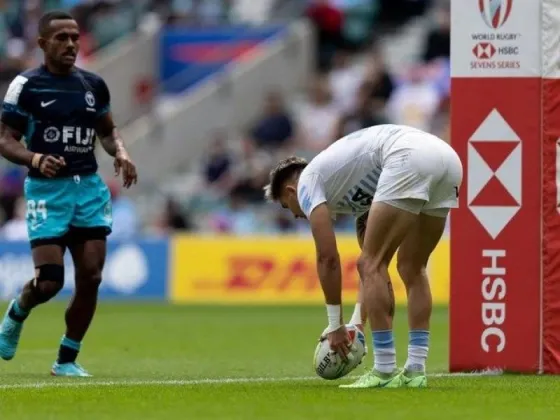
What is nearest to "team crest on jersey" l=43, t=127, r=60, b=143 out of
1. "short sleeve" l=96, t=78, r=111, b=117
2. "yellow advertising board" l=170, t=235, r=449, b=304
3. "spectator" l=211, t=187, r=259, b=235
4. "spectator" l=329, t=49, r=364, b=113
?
"short sleeve" l=96, t=78, r=111, b=117

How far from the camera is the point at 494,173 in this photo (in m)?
11.9

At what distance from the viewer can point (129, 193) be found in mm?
28016

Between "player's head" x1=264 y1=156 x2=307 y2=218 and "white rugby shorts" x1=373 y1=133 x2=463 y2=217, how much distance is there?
566 mm

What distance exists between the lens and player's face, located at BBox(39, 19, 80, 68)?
39.0ft

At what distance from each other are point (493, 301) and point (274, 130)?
15.7m

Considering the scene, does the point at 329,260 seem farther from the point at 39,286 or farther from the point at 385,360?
the point at 39,286

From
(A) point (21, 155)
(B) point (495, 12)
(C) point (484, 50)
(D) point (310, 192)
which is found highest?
(B) point (495, 12)

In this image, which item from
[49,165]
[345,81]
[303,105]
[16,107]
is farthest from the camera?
[303,105]

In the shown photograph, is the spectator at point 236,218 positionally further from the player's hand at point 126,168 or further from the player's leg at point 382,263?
the player's leg at point 382,263

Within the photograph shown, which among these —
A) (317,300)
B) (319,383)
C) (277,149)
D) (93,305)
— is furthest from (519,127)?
(277,149)

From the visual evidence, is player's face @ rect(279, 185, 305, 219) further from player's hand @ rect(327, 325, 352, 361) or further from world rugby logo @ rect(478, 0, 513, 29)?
world rugby logo @ rect(478, 0, 513, 29)

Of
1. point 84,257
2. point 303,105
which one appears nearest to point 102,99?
point 84,257

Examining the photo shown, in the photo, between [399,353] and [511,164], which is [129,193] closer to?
[399,353]

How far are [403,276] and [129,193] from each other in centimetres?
1757
